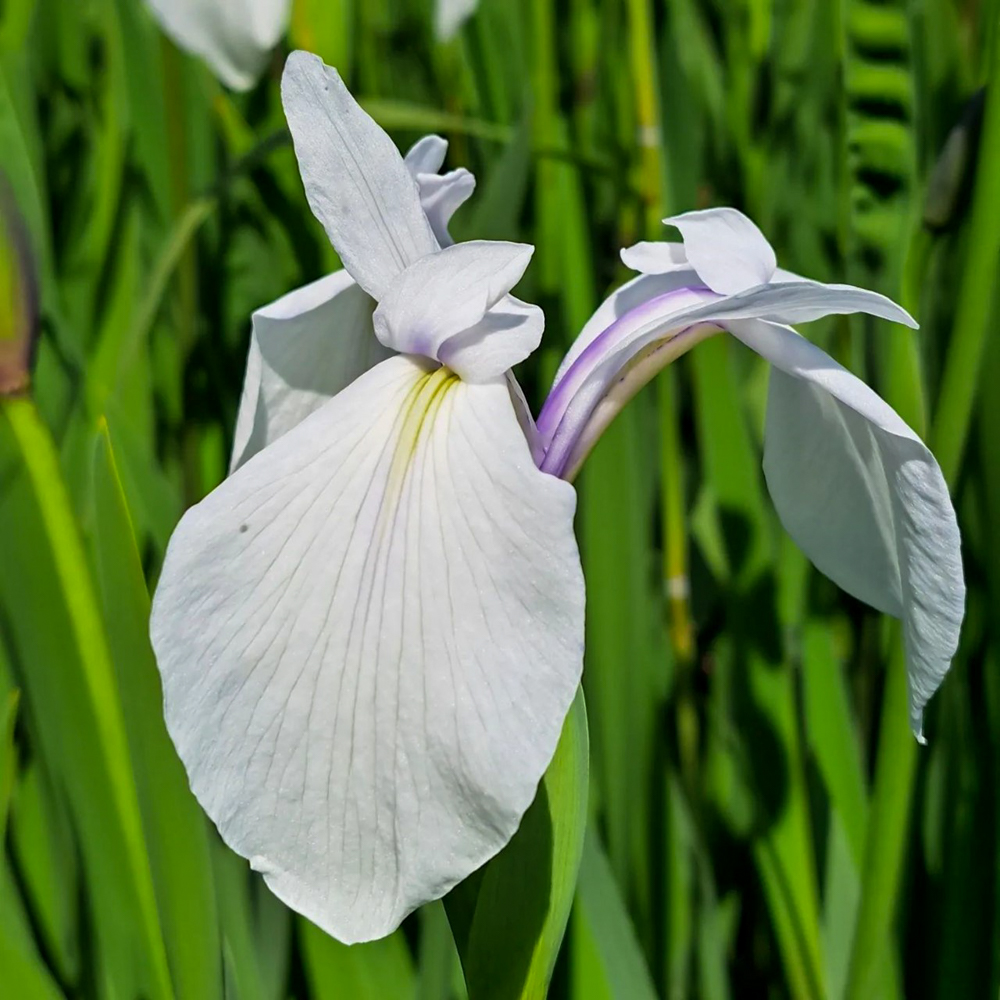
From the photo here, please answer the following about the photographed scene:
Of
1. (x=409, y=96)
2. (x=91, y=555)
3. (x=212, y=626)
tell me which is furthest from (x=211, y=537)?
(x=409, y=96)

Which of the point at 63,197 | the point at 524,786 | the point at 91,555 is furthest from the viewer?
the point at 63,197

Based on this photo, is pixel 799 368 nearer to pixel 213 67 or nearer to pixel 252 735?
pixel 252 735

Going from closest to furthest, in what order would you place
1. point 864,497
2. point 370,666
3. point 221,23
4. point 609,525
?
point 370,666 < point 864,497 < point 609,525 < point 221,23

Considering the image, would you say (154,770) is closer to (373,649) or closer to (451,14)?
(373,649)

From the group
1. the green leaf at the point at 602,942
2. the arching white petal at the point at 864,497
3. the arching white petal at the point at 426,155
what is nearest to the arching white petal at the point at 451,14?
the arching white petal at the point at 426,155

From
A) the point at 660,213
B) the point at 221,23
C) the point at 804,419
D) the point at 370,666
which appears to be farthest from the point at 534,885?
the point at 221,23

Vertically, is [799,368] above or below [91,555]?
above
